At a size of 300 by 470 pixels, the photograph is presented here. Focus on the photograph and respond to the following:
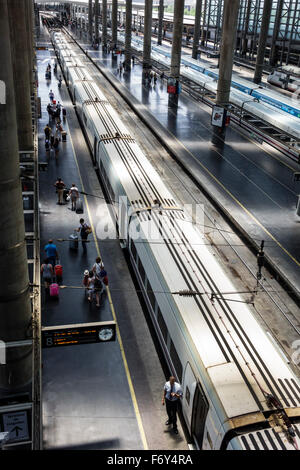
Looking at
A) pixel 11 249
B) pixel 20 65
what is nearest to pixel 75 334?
pixel 11 249

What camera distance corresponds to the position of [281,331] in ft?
53.6

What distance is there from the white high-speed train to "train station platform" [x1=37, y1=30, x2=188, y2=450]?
2.96 ft

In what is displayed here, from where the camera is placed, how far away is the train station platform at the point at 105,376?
1142cm

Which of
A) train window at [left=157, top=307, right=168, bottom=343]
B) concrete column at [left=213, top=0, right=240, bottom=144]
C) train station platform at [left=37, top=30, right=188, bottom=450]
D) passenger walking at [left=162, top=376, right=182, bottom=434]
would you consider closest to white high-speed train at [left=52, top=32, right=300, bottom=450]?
train window at [left=157, top=307, right=168, bottom=343]

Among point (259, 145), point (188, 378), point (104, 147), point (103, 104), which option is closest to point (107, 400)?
point (188, 378)

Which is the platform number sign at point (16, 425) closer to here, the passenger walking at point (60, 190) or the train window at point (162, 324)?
the train window at point (162, 324)

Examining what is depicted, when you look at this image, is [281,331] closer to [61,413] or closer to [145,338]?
[145,338]

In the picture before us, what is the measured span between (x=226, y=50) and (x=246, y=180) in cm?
1492

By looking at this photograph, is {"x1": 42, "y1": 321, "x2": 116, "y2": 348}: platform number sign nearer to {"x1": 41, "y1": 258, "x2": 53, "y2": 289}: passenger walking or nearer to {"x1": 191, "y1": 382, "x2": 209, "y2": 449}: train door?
{"x1": 191, "y1": 382, "x2": 209, "y2": 449}: train door

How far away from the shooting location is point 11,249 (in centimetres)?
1039

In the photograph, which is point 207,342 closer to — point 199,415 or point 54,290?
point 199,415

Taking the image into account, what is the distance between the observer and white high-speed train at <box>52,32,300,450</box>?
28.3 feet

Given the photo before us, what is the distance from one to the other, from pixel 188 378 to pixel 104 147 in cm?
1599

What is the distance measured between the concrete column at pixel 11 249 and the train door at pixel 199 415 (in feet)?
15.5
